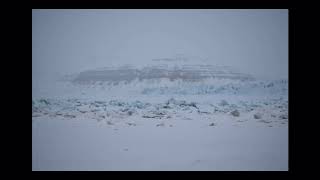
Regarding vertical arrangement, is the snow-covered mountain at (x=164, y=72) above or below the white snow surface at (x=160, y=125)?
above

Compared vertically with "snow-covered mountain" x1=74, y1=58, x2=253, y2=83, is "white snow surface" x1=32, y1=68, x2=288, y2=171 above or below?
below

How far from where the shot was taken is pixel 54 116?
424 centimetres

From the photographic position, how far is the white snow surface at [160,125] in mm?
4172

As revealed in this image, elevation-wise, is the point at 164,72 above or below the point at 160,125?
above

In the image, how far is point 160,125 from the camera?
13.8 ft

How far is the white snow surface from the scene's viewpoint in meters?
4.17
